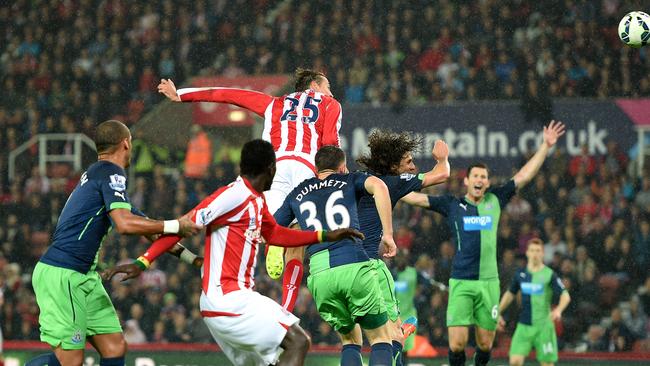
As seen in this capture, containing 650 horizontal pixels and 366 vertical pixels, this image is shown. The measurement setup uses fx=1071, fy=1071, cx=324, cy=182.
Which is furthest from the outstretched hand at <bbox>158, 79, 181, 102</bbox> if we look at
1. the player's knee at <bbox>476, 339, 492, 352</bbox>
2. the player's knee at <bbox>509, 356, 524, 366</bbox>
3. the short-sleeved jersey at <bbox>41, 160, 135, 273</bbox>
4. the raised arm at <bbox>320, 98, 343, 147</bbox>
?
the player's knee at <bbox>509, 356, 524, 366</bbox>

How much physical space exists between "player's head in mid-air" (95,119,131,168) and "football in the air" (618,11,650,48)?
6201 mm

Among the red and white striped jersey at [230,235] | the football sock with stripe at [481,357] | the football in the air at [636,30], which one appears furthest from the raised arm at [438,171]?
the football in the air at [636,30]

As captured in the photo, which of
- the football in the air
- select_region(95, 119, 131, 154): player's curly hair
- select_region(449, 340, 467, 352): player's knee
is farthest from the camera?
the football in the air

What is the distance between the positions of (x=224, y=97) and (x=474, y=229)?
344 centimetres

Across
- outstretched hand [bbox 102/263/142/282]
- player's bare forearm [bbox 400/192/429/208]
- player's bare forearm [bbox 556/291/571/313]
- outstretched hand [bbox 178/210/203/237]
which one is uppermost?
player's bare forearm [bbox 400/192/429/208]

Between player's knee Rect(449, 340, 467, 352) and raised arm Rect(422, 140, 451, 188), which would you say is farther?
player's knee Rect(449, 340, 467, 352)

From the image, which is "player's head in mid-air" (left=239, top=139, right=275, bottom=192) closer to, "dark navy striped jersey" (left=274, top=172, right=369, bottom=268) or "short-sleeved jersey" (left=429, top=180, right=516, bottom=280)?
"dark navy striped jersey" (left=274, top=172, right=369, bottom=268)

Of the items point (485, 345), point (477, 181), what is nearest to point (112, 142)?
point (477, 181)

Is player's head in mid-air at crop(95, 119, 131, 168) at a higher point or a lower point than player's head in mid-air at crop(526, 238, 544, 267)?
higher

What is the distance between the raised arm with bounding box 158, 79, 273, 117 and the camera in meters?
8.65

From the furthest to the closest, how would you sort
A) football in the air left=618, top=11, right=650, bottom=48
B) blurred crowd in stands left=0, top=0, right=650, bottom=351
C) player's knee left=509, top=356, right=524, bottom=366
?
blurred crowd in stands left=0, top=0, right=650, bottom=351 → player's knee left=509, top=356, right=524, bottom=366 → football in the air left=618, top=11, right=650, bottom=48

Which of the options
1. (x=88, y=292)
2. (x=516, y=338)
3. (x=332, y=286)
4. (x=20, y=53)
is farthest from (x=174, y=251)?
(x=20, y=53)

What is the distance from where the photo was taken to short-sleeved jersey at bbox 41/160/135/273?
21.8ft

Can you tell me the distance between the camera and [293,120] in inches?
337
